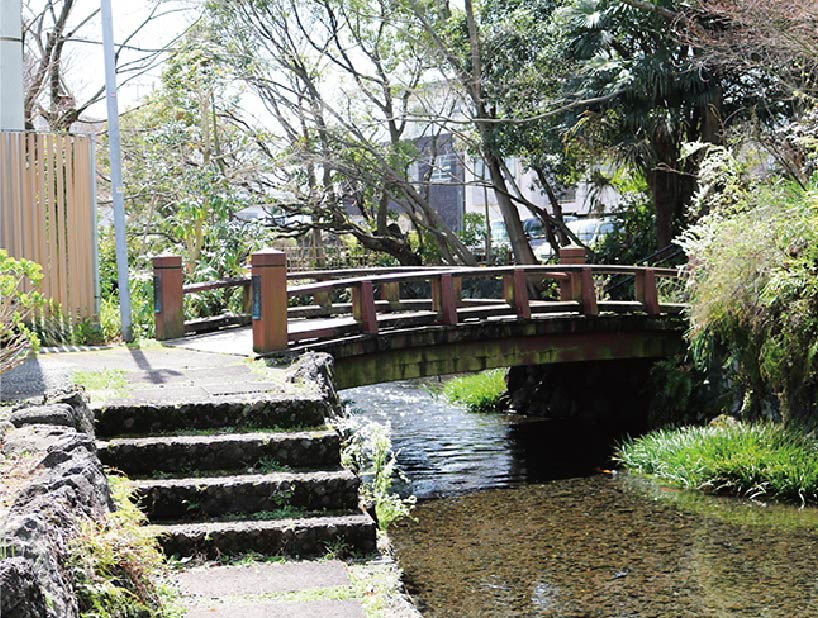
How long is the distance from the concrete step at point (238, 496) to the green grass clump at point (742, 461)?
620 cm

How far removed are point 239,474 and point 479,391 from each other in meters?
13.1

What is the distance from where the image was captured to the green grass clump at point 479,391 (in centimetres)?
1962

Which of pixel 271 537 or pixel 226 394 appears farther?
pixel 226 394

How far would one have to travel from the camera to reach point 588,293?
15297mm

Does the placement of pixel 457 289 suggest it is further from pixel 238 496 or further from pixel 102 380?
pixel 238 496

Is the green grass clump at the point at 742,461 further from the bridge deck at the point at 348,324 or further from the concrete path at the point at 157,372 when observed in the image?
the concrete path at the point at 157,372

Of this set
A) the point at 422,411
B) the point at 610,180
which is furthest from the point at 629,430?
the point at 610,180

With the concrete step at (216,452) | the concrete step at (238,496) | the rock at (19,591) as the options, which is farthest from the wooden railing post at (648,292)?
the rock at (19,591)

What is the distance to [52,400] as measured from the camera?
668 centimetres

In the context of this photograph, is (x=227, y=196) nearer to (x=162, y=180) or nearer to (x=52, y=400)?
(x=162, y=180)

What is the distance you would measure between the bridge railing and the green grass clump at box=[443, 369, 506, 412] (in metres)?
3.35

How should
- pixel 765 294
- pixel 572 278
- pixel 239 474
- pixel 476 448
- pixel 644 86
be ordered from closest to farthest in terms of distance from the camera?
pixel 239 474, pixel 765 294, pixel 476 448, pixel 572 278, pixel 644 86

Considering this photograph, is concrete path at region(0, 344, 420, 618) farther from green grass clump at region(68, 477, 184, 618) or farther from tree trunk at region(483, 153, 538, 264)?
tree trunk at region(483, 153, 538, 264)

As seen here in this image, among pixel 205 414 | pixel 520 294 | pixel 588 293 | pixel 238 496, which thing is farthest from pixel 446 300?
pixel 238 496
